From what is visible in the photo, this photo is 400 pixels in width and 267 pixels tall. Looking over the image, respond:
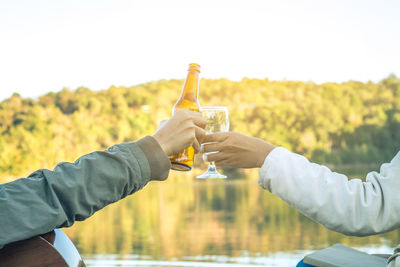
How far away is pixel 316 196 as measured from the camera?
0.88m

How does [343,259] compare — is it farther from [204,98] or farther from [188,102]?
[204,98]

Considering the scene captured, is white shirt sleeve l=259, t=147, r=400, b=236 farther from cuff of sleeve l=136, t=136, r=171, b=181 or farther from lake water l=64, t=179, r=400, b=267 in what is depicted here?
lake water l=64, t=179, r=400, b=267

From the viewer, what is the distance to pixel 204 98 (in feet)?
69.7

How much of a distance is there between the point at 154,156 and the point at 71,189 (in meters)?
0.18

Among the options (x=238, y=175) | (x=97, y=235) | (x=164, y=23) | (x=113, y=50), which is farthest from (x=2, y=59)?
(x=97, y=235)

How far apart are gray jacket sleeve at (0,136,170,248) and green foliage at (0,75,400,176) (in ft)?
67.0

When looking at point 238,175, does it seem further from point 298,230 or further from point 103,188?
point 103,188

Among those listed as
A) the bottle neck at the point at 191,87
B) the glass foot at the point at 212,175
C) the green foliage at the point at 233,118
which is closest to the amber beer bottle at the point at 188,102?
the bottle neck at the point at 191,87

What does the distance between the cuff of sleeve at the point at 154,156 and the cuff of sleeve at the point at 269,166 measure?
0.68 feet

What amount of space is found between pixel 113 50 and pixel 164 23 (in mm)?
5398

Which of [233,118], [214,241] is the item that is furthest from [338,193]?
[233,118]

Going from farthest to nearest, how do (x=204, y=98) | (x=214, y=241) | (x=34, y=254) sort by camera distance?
(x=204, y=98)
(x=214, y=241)
(x=34, y=254)

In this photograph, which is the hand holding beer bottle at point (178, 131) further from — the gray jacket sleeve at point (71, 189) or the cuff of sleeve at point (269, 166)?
the cuff of sleeve at point (269, 166)

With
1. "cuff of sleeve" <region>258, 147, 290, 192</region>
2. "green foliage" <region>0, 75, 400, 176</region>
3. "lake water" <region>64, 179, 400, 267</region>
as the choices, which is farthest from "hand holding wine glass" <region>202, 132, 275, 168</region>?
"green foliage" <region>0, 75, 400, 176</region>
